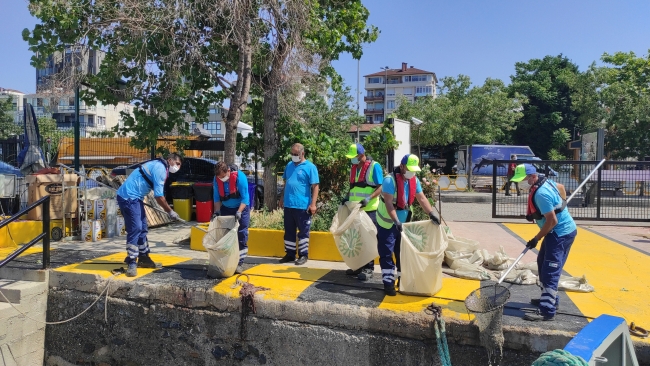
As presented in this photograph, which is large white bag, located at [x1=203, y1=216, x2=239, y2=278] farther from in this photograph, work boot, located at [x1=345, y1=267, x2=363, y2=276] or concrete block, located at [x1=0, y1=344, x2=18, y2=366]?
concrete block, located at [x1=0, y1=344, x2=18, y2=366]

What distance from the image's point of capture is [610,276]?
5.98 metres

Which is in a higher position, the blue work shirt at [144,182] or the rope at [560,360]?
the blue work shirt at [144,182]

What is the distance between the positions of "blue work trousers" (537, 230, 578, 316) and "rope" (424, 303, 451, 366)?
894 mm

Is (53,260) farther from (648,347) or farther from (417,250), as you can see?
(648,347)

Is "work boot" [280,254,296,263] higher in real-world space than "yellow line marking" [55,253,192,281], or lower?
higher

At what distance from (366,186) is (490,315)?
236cm

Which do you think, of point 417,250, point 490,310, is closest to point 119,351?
point 417,250

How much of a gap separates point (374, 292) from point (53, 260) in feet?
14.5

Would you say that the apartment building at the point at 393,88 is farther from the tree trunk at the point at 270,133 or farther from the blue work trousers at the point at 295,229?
the blue work trousers at the point at 295,229

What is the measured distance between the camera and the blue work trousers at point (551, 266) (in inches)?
167

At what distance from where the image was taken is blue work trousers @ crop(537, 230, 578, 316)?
4.23m

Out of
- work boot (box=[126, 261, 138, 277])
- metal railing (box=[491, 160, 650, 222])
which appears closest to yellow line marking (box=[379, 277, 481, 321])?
work boot (box=[126, 261, 138, 277])

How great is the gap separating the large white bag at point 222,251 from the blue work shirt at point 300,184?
0.83 metres

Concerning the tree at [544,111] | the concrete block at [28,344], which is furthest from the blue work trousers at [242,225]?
the tree at [544,111]
